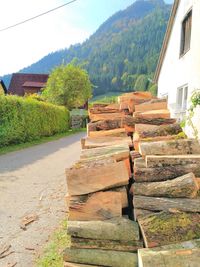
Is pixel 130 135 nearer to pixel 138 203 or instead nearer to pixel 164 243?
pixel 138 203

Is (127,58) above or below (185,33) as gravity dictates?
above

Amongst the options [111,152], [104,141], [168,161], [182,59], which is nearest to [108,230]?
[168,161]

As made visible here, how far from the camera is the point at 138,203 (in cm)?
284

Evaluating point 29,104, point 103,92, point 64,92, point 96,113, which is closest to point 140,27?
point 103,92

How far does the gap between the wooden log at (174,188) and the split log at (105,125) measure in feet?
6.40

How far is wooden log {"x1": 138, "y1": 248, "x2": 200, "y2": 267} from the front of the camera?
2.25 meters

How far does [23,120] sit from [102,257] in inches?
502

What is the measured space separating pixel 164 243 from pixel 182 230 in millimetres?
218

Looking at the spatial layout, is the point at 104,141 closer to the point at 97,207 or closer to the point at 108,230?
the point at 97,207

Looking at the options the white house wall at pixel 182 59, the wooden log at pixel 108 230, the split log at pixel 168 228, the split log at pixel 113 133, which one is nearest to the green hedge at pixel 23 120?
the white house wall at pixel 182 59

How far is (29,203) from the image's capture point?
5172 millimetres

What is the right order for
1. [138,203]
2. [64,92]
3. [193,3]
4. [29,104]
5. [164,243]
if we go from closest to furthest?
[164,243] → [138,203] → [193,3] → [29,104] → [64,92]

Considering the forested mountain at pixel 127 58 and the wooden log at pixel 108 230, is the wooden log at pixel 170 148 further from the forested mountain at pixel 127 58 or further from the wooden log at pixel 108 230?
the forested mountain at pixel 127 58

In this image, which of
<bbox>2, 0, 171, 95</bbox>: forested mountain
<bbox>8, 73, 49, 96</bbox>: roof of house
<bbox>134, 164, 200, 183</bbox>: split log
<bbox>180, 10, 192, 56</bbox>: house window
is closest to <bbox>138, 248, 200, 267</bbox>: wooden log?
<bbox>134, 164, 200, 183</bbox>: split log
